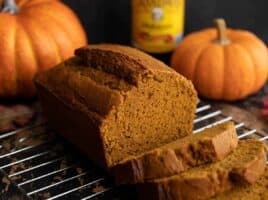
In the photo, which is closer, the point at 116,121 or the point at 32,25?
the point at 116,121

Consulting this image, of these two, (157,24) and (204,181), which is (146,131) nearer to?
(204,181)

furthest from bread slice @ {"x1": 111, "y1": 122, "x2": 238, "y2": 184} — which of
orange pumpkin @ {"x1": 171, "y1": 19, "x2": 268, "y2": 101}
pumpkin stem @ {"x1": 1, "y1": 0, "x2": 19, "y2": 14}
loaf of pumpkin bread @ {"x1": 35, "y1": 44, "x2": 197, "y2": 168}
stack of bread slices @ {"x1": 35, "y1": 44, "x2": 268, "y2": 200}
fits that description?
pumpkin stem @ {"x1": 1, "y1": 0, "x2": 19, "y2": 14}

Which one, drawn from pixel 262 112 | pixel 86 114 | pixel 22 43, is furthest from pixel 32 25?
pixel 262 112

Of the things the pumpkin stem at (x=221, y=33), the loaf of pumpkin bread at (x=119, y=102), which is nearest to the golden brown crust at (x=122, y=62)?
the loaf of pumpkin bread at (x=119, y=102)

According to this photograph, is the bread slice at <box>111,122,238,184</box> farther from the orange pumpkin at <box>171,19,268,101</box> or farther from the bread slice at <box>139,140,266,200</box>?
the orange pumpkin at <box>171,19,268,101</box>

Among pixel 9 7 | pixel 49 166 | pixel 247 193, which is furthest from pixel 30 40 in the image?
pixel 247 193

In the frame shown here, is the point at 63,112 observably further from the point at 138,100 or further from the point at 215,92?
the point at 215,92
